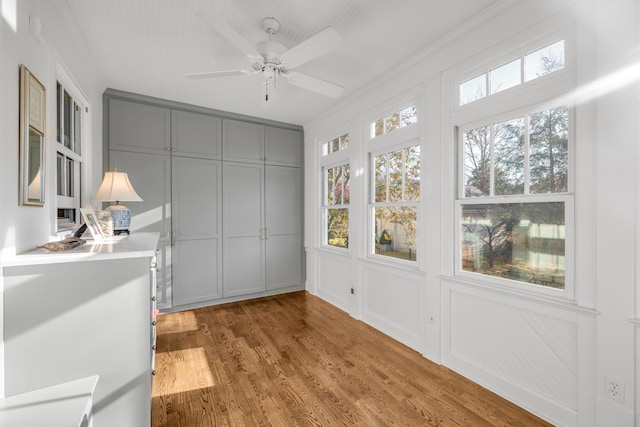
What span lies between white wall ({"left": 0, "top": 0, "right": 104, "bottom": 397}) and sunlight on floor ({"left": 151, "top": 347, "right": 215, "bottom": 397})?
43.9 inches

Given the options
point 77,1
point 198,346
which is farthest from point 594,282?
point 77,1

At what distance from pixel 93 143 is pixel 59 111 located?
1.04m

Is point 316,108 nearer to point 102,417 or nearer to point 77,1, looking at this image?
point 77,1

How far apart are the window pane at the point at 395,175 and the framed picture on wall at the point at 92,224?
2568 millimetres

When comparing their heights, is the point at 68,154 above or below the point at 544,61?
below

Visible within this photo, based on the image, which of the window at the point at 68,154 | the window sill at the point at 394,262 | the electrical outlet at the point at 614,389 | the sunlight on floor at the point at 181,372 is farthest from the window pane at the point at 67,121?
the electrical outlet at the point at 614,389

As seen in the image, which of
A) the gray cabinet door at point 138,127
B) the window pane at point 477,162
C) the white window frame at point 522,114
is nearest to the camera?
the white window frame at point 522,114

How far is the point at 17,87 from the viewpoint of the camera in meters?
1.35

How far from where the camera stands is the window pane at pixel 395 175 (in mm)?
3016

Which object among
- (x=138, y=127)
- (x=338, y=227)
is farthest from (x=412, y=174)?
(x=138, y=127)

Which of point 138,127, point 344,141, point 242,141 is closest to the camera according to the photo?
point 138,127

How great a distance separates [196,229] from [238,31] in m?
2.51

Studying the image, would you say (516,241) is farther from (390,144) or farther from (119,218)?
(119,218)

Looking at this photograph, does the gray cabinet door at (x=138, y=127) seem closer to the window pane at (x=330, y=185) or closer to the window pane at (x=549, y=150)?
the window pane at (x=330, y=185)
